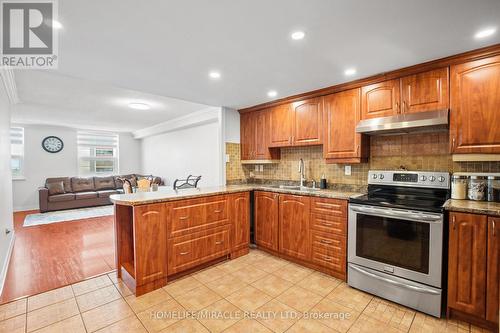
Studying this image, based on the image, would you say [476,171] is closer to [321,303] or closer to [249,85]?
[321,303]

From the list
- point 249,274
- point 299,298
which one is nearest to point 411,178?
point 299,298

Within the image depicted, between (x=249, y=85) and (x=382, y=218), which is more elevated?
(x=249, y=85)

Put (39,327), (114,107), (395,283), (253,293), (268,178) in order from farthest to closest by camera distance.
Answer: (114,107), (268,178), (253,293), (395,283), (39,327)

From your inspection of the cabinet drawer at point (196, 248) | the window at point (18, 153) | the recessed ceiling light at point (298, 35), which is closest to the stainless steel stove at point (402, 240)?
the cabinet drawer at point (196, 248)

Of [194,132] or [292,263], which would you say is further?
[194,132]

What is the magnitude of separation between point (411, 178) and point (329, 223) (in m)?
0.98

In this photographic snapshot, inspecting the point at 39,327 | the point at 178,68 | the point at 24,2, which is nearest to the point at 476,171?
the point at 178,68

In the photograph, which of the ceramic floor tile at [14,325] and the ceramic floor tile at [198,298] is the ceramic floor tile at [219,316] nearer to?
the ceramic floor tile at [198,298]

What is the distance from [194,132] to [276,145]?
10.0 feet

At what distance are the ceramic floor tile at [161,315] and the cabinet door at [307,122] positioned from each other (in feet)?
7.96

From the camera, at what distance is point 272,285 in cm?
245

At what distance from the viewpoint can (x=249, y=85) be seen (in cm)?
289

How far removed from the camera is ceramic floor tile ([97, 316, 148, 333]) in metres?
1.77

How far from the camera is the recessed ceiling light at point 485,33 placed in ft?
5.54
